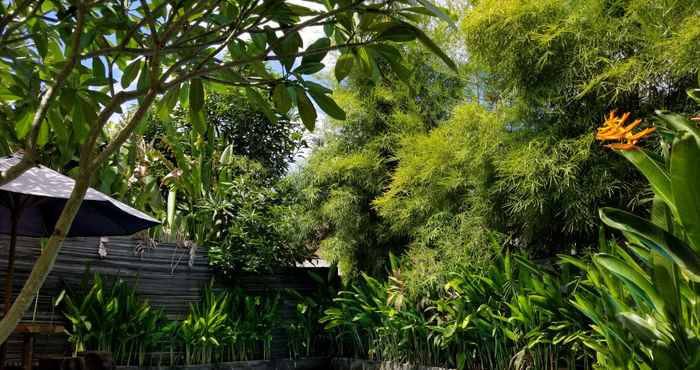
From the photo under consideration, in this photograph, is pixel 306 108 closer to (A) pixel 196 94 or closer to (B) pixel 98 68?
(A) pixel 196 94

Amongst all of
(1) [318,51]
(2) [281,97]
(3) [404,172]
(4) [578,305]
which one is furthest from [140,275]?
(1) [318,51]

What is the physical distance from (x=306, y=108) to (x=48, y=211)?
3.26m

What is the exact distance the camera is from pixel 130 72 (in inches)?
61.9

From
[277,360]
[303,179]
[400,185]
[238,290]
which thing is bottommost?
[277,360]

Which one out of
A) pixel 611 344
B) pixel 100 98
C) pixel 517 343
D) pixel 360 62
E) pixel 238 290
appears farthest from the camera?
pixel 238 290

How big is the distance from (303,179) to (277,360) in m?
1.86

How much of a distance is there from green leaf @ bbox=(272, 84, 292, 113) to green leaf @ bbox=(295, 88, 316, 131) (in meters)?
0.03

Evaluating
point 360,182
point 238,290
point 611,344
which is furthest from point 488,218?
point 238,290

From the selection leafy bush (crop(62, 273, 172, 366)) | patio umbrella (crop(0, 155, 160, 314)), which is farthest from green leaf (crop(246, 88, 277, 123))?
leafy bush (crop(62, 273, 172, 366))

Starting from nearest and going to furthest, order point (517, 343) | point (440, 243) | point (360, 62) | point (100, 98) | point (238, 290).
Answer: point (360, 62) < point (100, 98) < point (517, 343) < point (440, 243) < point (238, 290)

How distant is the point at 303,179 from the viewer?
22.4 ft

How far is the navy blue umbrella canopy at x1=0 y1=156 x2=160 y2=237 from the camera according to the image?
318 centimetres

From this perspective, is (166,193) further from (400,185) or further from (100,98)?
(100,98)

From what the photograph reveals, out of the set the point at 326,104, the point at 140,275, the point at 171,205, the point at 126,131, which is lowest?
the point at 126,131
